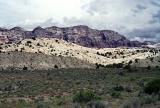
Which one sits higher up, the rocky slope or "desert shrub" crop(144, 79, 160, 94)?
the rocky slope

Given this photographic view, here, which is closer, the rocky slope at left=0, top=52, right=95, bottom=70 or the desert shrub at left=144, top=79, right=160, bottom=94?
the desert shrub at left=144, top=79, right=160, bottom=94

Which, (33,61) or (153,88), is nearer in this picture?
(153,88)

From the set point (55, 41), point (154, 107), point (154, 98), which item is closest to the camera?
point (154, 107)

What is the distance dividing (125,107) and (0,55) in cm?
9436

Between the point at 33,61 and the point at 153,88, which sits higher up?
the point at 33,61

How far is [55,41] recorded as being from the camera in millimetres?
166000

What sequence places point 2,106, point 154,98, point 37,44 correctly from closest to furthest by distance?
point 154,98
point 2,106
point 37,44

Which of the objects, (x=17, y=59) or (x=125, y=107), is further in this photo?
(x=17, y=59)

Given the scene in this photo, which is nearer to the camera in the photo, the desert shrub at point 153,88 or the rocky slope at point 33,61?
the desert shrub at point 153,88

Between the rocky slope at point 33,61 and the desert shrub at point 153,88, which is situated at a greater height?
the rocky slope at point 33,61

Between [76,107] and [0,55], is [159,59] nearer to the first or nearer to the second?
[0,55]

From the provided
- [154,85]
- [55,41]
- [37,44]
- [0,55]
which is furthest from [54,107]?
[55,41]

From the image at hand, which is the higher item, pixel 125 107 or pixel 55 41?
pixel 55 41

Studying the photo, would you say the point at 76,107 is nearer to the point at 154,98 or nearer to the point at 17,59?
the point at 154,98
